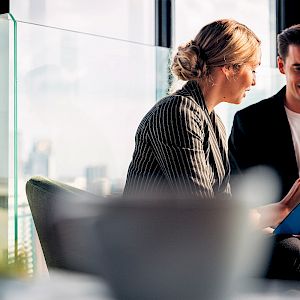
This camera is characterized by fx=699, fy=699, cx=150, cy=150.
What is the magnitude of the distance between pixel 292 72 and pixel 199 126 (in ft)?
3.09

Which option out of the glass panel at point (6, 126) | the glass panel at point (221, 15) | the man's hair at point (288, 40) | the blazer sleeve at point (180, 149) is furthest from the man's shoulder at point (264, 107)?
the glass panel at point (221, 15)

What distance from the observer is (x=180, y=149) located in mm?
1932

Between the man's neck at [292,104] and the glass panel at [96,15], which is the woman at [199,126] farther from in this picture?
the glass panel at [96,15]

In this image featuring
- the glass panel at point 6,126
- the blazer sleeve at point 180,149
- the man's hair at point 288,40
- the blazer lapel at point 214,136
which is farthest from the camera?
the man's hair at point 288,40

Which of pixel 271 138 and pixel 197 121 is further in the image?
pixel 271 138

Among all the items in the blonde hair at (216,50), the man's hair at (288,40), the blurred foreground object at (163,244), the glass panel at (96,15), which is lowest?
the blurred foreground object at (163,244)

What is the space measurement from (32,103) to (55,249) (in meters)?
0.91

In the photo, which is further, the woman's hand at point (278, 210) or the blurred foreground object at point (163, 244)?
the woman's hand at point (278, 210)

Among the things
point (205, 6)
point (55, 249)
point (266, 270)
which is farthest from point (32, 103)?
point (205, 6)

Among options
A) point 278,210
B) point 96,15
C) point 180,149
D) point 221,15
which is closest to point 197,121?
point 180,149

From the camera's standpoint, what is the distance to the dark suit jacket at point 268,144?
103 inches

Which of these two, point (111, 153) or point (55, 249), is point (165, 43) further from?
point (55, 249)

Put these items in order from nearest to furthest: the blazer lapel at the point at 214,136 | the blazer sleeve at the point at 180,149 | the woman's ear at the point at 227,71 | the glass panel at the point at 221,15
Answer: the blazer sleeve at the point at 180,149 → the blazer lapel at the point at 214,136 → the woman's ear at the point at 227,71 → the glass panel at the point at 221,15

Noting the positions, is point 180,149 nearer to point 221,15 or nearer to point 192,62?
point 192,62
